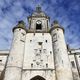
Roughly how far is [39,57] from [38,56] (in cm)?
27

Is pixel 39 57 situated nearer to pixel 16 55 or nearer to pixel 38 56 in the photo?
pixel 38 56

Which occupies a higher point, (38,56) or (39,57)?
(38,56)

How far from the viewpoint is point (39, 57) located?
2359cm

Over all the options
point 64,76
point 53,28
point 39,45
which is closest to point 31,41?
point 39,45

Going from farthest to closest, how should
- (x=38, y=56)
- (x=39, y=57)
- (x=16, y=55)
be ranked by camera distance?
(x=38, y=56)
(x=39, y=57)
(x=16, y=55)

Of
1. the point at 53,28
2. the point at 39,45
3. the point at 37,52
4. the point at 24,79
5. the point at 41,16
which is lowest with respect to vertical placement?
the point at 24,79

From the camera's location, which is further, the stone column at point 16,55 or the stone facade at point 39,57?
the stone facade at point 39,57

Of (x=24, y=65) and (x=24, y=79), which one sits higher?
(x=24, y=65)

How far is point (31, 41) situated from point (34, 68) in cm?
621

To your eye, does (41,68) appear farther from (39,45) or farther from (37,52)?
(39,45)

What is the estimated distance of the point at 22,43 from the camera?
81.8ft

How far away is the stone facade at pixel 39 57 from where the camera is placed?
2062 cm

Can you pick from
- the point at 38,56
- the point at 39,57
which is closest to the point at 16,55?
the point at 38,56

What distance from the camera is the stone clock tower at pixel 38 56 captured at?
20.6 m
